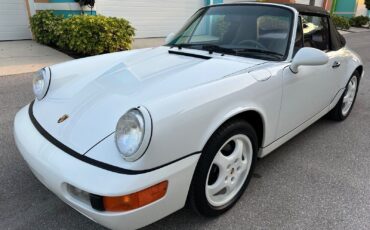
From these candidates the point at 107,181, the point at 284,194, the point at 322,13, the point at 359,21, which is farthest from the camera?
the point at 359,21

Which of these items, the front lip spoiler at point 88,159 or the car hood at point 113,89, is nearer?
the front lip spoiler at point 88,159

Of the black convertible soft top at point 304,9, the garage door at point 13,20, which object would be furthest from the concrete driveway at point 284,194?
the garage door at point 13,20

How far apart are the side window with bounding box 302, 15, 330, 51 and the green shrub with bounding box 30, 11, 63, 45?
6.48 metres

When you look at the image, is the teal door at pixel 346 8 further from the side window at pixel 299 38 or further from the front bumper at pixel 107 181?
the front bumper at pixel 107 181

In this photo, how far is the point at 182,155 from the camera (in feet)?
5.97

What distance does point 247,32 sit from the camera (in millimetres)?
→ 2869

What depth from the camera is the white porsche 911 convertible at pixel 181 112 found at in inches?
67.2

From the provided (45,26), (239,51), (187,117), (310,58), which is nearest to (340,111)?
(310,58)

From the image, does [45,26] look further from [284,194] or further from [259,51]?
[284,194]

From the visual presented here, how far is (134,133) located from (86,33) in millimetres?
6228

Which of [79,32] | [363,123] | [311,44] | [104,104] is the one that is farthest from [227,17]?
[79,32]

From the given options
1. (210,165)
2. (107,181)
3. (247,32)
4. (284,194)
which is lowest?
(284,194)

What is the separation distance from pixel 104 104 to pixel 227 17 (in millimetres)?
1584

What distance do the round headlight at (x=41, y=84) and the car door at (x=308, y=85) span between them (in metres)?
1.87
